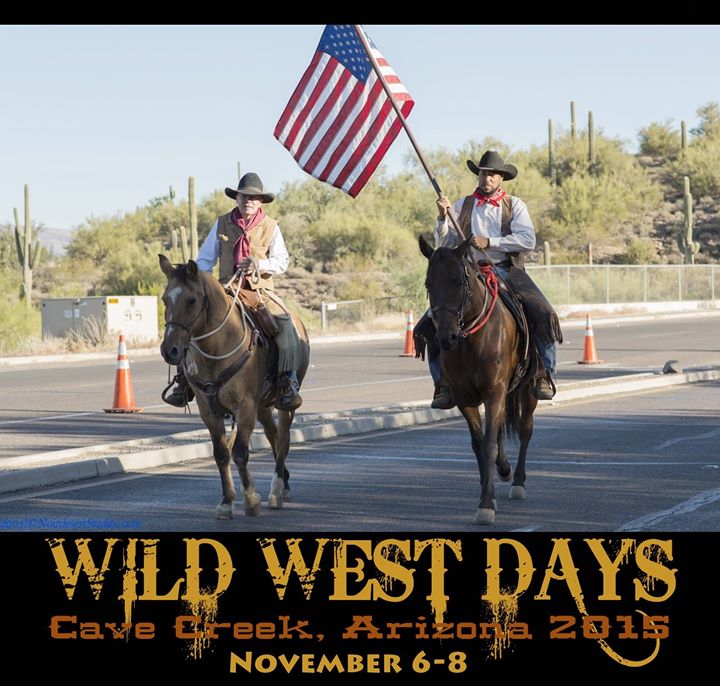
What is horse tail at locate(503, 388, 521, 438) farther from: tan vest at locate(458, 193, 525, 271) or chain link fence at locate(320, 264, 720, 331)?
chain link fence at locate(320, 264, 720, 331)

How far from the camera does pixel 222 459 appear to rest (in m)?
11.1

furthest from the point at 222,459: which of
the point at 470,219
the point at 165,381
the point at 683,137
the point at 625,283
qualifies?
the point at 683,137

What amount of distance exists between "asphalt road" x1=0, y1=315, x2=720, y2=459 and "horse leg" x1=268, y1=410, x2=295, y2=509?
4564mm

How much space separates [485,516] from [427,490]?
185cm

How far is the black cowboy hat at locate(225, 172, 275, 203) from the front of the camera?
11.8 metres

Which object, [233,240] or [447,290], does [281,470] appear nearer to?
[233,240]

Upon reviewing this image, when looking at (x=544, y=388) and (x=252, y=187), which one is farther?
(x=544, y=388)

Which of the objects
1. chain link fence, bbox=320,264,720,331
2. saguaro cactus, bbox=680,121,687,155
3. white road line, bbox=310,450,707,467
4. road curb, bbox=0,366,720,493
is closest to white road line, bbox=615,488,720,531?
white road line, bbox=310,450,707,467

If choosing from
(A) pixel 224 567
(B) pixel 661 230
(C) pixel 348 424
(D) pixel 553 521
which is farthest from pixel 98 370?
(B) pixel 661 230

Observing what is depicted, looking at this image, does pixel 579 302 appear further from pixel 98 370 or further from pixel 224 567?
pixel 224 567

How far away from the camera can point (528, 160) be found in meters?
98.9

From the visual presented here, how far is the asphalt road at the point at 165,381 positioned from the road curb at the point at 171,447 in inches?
57.3

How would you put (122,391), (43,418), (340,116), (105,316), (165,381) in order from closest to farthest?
(340,116), (43,418), (122,391), (165,381), (105,316)

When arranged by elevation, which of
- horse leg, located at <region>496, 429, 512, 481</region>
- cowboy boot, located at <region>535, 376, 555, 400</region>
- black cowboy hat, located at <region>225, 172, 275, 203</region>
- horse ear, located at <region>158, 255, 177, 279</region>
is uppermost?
black cowboy hat, located at <region>225, 172, 275, 203</region>
